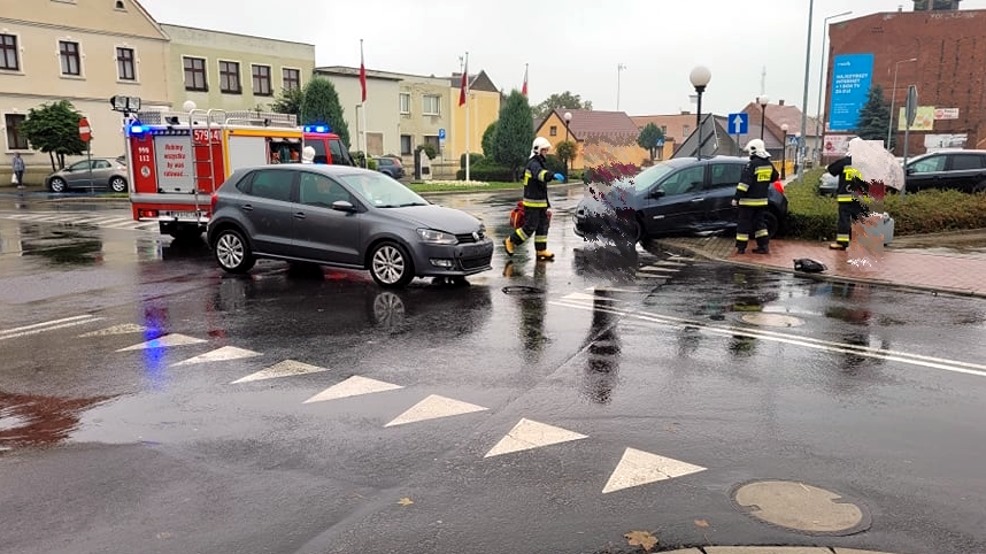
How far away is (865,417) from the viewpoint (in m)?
5.27

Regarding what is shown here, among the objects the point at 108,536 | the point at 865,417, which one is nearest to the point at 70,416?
the point at 108,536

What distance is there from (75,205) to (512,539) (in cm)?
2657

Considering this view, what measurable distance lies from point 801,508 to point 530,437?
1.67 metres

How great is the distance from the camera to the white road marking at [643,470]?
13.8 feet

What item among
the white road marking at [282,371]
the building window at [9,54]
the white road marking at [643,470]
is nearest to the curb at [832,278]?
the white road marking at [643,470]

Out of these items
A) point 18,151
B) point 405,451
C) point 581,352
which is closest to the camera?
point 405,451

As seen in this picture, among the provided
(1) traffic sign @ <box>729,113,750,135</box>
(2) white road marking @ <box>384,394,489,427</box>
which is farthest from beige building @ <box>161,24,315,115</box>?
(2) white road marking @ <box>384,394,489,427</box>

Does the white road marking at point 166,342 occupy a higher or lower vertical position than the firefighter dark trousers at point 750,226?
lower

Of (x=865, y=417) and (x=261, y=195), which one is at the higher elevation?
(x=261, y=195)

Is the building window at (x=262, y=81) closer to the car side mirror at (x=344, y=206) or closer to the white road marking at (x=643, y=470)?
the car side mirror at (x=344, y=206)

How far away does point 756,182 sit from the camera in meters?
12.6

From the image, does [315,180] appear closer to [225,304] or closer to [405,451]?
[225,304]

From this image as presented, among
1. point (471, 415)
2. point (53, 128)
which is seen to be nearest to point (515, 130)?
point (53, 128)

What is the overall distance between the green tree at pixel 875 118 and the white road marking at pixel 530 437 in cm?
6091
